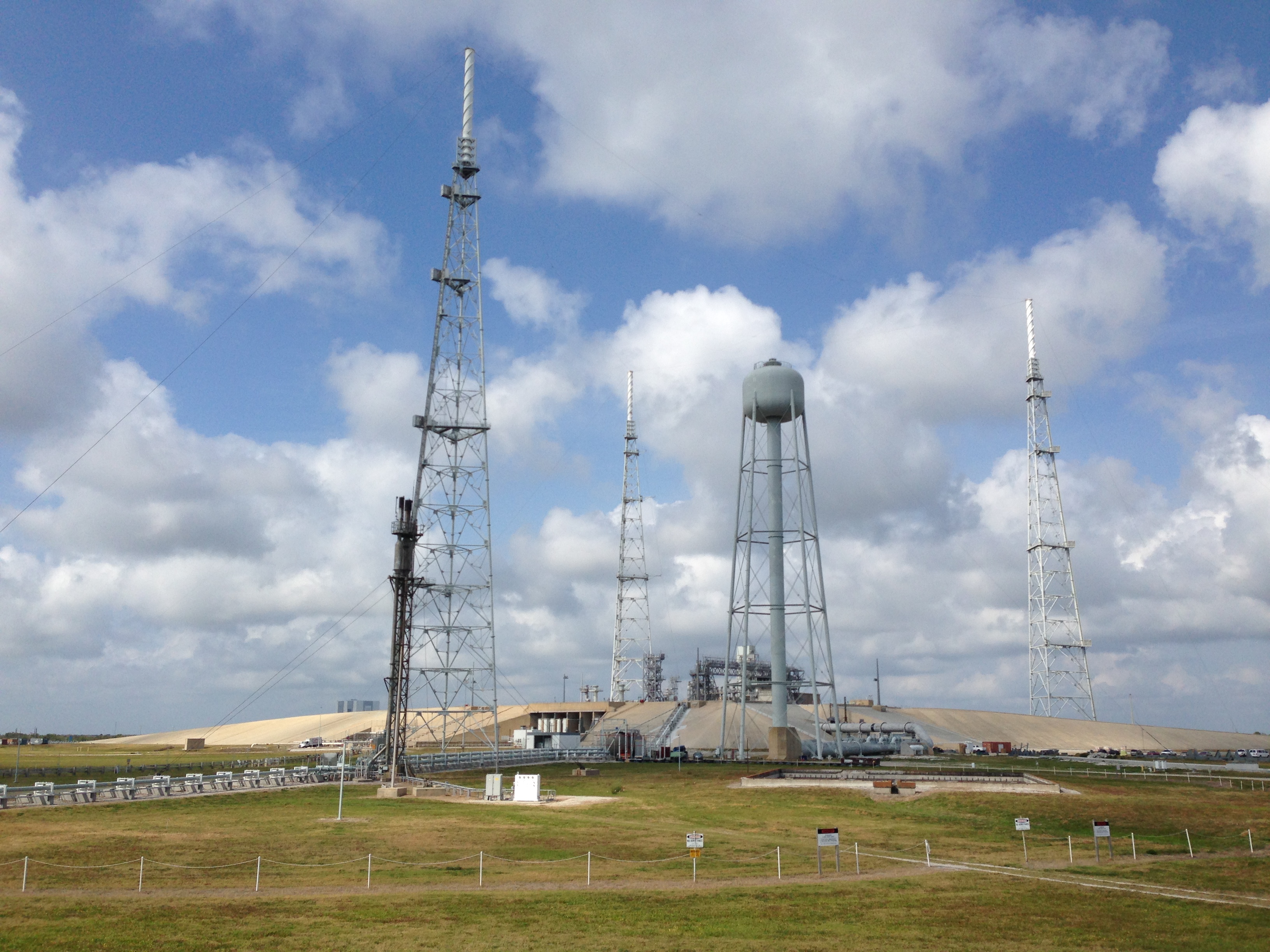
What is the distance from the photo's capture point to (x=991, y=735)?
392ft

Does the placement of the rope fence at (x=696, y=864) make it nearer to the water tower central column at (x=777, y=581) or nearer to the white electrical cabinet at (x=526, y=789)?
the white electrical cabinet at (x=526, y=789)

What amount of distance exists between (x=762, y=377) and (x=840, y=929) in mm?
57508

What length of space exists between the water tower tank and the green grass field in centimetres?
3422

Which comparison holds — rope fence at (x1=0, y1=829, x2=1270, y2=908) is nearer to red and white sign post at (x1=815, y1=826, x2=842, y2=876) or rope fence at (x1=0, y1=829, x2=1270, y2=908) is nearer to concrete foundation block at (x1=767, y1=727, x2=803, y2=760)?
red and white sign post at (x1=815, y1=826, x2=842, y2=876)

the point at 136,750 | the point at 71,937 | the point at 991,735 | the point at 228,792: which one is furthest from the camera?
the point at 136,750

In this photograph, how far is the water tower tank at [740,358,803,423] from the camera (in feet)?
242

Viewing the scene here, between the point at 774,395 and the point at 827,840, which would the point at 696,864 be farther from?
the point at 774,395

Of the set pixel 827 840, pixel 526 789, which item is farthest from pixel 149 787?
pixel 827 840

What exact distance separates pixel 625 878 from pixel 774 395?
5131 centimetres

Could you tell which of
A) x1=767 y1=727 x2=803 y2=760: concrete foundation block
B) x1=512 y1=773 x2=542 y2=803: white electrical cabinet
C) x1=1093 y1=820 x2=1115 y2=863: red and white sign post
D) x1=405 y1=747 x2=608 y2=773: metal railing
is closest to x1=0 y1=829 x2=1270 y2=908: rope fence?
x1=1093 y1=820 x2=1115 y2=863: red and white sign post

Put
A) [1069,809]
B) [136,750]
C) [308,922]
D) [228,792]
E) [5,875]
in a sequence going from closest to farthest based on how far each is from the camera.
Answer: [308,922]
[5,875]
[1069,809]
[228,792]
[136,750]

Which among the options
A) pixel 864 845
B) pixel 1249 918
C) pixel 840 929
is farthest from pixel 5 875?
pixel 1249 918

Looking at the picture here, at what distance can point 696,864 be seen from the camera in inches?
1118

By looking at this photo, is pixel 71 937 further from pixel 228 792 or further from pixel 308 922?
pixel 228 792
